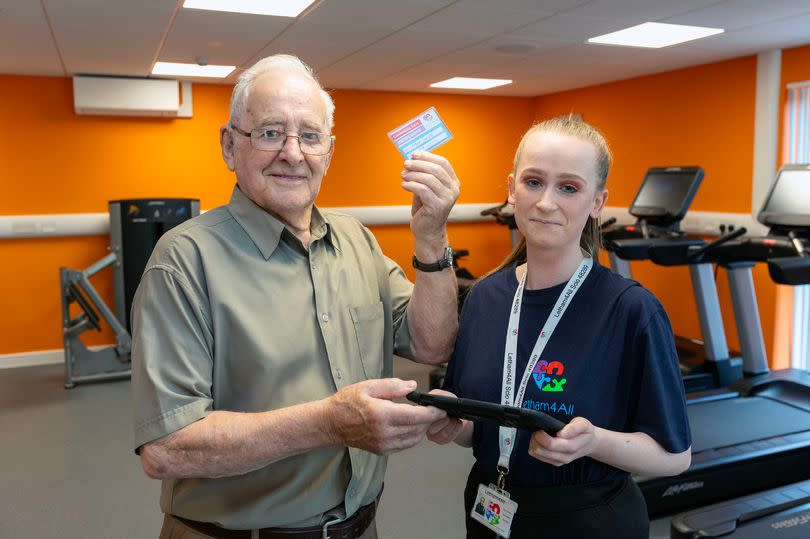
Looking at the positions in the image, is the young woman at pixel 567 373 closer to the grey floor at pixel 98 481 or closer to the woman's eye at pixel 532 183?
the woman's eye at pixel 532 183

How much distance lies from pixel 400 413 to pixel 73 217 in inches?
237

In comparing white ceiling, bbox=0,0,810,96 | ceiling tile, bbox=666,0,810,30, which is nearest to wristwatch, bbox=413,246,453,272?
white ceiling, bbox=0,0,810,96

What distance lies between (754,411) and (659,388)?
3263mm

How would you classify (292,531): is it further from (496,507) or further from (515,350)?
(515,350)

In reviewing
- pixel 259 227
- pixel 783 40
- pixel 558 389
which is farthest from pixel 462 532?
pixel 783 40

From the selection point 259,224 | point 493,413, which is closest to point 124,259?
point 259,224

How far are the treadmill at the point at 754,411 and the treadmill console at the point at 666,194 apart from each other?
55 centimetres

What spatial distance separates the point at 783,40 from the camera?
4938mm

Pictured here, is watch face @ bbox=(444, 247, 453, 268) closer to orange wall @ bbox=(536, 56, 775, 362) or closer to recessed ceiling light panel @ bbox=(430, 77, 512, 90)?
orange wall @ bbox=(536, 56, 775, 362)

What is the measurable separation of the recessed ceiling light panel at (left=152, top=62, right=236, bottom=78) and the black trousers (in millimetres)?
5113

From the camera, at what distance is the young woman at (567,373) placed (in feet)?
4.61

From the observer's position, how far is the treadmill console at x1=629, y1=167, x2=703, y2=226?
5020 mm

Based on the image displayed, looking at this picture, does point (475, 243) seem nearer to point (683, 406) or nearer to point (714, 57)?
point (714, 57)

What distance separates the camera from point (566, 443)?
1.26 meters
